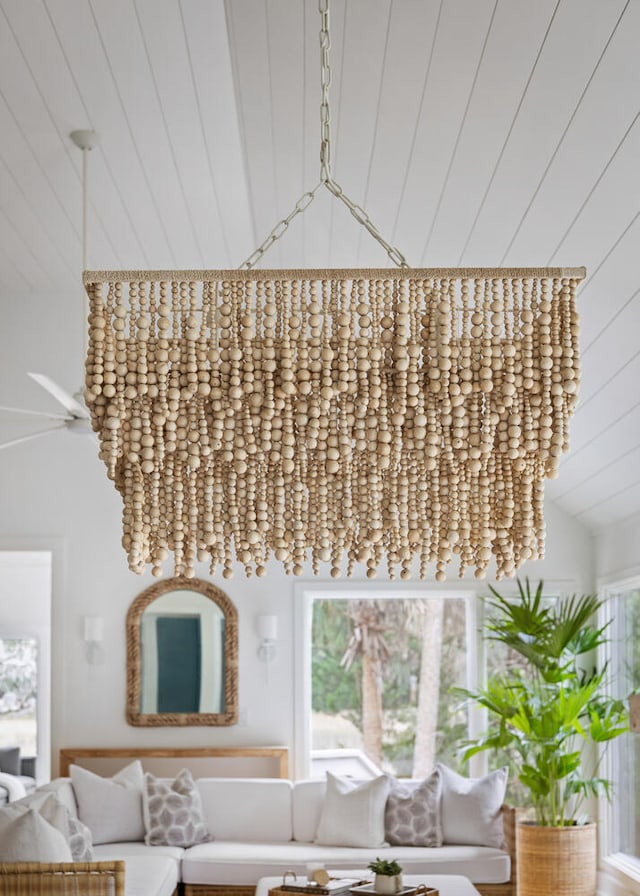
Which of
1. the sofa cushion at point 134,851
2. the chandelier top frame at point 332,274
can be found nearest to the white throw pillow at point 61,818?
the sofa cushion at point 134,851

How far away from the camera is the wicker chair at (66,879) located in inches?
163

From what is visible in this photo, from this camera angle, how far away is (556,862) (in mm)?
6199

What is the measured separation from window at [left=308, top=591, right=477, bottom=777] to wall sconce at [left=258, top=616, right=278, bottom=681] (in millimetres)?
3456

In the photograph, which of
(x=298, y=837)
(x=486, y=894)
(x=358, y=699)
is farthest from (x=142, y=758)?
(x=358, y=699)

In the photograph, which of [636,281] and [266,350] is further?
[636,281]

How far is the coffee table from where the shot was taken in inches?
209

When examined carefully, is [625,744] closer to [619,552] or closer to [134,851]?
[619,552]

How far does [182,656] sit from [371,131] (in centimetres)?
433

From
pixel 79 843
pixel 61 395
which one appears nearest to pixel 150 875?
pixel 79 843

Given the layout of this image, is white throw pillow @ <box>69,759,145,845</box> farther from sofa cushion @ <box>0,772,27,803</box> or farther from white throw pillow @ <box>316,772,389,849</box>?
sofa cushion @ <box>0,772,27,803</box>

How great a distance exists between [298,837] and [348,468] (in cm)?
548

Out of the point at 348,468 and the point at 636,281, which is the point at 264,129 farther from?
the point at 348,468

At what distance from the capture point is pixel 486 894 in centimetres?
614

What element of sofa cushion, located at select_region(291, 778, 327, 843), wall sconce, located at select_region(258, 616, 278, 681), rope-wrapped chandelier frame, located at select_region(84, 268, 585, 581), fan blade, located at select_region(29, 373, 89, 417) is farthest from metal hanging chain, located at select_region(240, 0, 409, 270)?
wall sconce, located at select_region(258, 616, 278, 681)
